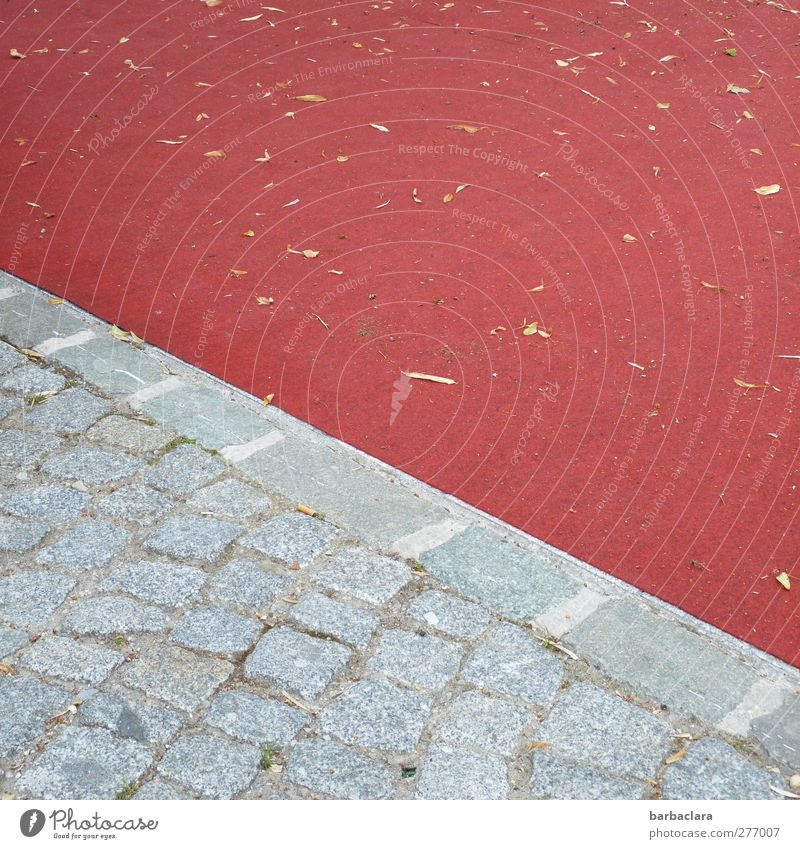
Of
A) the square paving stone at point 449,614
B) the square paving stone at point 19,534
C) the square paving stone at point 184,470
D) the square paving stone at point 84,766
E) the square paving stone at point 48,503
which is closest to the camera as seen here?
the square paving stone at point 84,766

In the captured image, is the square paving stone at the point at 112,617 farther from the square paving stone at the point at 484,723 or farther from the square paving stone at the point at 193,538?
the square paving stone at the point at 484,723

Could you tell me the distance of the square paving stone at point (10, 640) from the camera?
114 inches

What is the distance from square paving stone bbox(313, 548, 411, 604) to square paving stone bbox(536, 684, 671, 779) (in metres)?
0.65

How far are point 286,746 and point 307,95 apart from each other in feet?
18.6

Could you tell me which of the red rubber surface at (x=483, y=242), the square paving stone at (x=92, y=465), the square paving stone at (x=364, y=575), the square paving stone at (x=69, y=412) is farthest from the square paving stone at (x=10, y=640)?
the red rubber surface at (x=483, y=242)

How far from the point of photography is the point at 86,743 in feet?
8.52

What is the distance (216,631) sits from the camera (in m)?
3.00

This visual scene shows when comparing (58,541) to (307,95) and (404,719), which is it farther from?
(307,95)

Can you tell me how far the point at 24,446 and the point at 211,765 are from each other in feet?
5.60

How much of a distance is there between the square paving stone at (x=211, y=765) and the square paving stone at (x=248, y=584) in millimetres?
551

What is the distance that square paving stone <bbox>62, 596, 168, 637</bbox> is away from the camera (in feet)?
9.75

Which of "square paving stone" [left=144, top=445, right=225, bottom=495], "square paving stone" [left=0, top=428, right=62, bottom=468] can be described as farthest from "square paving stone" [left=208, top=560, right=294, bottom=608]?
"square paving stone" [left=0, top=428, right=62, bottom=468]

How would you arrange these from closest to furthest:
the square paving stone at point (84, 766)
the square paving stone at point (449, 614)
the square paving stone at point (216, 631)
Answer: the square paving stone at point (84, 766)
the square paving stone at point (216, 631)
the square paving stone at point (449, 614)

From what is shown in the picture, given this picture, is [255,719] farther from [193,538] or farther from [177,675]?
[193,538]
